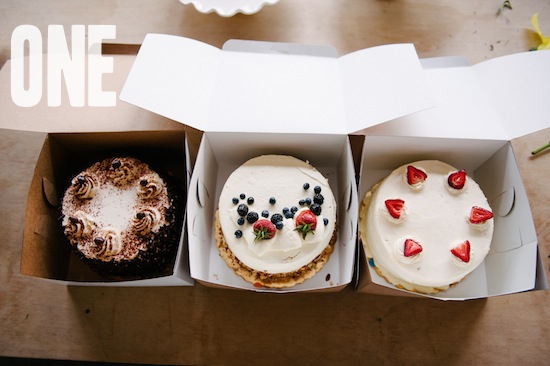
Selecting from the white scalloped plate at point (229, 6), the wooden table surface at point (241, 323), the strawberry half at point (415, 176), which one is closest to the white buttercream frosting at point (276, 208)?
the wooden table surface at point (241, 323)

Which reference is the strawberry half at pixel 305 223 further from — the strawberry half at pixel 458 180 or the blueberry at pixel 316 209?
the strawberry half at pixel 458 180

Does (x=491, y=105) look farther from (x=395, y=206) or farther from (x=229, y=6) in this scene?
(x=229, y=6)

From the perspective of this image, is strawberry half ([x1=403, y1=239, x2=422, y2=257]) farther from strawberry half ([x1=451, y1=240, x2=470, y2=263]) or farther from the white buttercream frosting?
the white buttercream frosting

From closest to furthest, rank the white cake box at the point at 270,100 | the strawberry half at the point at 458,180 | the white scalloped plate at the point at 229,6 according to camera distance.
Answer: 1. the white cake box at the point at 270,100
2. the strawberry half at the point at 458,180
3. the white scalloped plate at the point at 229,6

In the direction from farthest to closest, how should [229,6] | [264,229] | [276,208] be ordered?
[229,6]
[276,208]
[264,229]

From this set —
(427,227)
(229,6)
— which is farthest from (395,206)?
(229,6)

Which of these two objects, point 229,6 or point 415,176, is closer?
point 415,176

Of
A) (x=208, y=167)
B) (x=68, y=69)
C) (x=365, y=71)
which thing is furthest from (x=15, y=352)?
(x=365, y=71)

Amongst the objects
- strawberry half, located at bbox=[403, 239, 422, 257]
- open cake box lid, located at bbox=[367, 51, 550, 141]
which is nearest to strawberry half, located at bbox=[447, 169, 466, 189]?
open cake box lid, located at bbox=[367, 51, 550, 141]
